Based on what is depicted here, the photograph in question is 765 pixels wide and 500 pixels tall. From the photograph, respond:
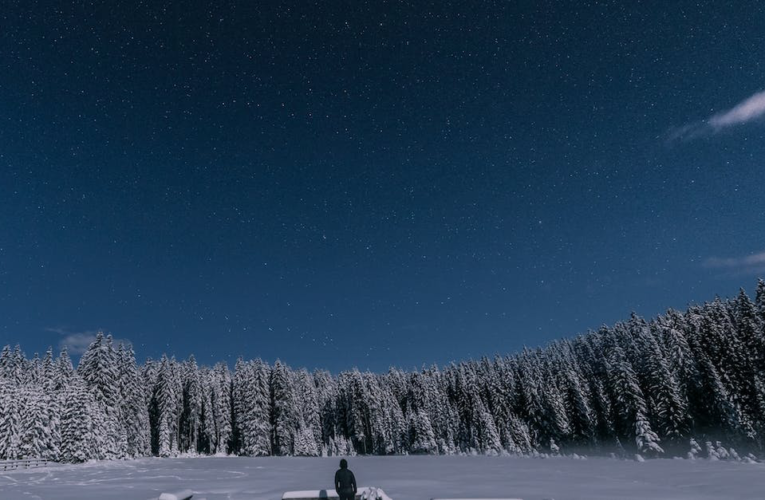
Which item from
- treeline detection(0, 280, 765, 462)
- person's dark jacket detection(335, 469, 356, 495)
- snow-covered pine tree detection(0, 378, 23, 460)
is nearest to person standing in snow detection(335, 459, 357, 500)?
person's dark jacket detection(335, 469, 356, 495)

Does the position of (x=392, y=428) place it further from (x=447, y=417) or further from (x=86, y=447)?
(x=86, y=447)

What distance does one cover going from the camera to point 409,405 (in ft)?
349

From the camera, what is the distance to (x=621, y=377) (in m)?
59.4

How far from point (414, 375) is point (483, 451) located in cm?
3155

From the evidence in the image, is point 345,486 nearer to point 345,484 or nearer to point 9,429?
point 345,484

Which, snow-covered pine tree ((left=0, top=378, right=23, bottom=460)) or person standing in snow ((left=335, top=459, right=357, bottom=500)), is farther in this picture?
snow-covered pine tree ((left=0, top=378, right=23, bottom=460))

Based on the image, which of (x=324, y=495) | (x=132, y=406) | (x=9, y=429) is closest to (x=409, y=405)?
(x=132, y=406)

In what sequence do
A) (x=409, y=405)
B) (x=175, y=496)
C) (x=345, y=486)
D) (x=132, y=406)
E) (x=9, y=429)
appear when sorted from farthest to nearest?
(x=409, y=405)
(x=132, y=406)
(x=9, y=429)
(x=345, y=486)
(x=175, y=496)

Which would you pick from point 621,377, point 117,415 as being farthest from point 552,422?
point 117,415

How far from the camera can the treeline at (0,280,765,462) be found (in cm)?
5178

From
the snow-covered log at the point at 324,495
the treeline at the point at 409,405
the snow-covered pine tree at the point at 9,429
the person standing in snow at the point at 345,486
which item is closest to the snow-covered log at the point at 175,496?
the snow-covered log at the point at 324,495

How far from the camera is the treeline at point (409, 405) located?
51781mm

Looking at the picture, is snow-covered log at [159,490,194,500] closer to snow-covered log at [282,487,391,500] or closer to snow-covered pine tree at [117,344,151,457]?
snow-covered log at [282,487,391,500]

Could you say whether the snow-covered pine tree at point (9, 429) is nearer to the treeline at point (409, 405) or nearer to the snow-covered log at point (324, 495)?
the treeline at point (409, 405)
